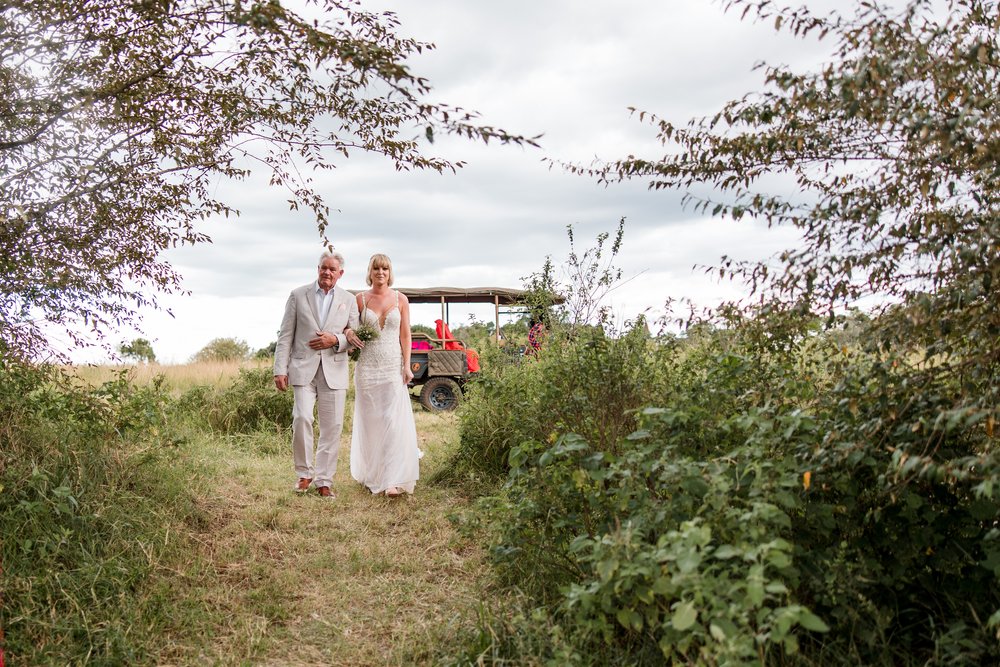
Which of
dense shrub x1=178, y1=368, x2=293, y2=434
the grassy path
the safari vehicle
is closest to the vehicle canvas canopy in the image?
the safari vehicle

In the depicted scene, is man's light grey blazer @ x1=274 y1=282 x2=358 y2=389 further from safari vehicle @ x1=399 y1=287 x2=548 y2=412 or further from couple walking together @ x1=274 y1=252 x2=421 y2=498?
safari vehicle @ x1=399 y1=287 x2=548 y2=412

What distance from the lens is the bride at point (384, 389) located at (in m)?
6.78

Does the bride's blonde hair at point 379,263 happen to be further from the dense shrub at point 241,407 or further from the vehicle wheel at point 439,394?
the vehicle wheel at point 439,394

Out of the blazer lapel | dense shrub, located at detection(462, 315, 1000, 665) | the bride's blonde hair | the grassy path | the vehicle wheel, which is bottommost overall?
the grassy path

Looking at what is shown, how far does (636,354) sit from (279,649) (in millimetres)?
2361

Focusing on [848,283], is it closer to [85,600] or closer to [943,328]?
[943,328]

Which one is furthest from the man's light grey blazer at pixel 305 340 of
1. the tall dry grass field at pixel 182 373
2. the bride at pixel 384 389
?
the tall dry grass field at pixel 182 373

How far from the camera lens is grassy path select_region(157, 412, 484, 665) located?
3.73m

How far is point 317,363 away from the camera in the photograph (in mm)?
6629

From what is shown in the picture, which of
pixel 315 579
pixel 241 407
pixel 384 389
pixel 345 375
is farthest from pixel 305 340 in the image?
pixel 241 407

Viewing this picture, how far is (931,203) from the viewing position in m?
3.15

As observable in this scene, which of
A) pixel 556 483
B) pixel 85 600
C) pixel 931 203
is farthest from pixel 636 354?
pixel 85 600

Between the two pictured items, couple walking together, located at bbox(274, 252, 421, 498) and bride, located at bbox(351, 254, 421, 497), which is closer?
couple walking together, located at bbox(274, 252, 421, 498)

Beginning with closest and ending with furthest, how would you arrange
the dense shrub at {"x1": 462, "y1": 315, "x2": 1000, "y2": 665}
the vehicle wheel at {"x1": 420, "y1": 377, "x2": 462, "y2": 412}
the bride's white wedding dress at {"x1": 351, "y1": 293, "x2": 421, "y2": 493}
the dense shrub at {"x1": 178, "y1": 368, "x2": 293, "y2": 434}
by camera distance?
1. the dense shrub at {"x1": 462, "y1": 315, "x2": 1000, "y2": 665}
2. the bride's white wedding dress at {"x1": 351, "y1": 293, "x2": 421, "y2": 493}
3. the dense shrub at {"x1": 178, "y1": 368, "x2": 293, "y2": 434}
4. the vehicle wheel at {"x1": 420, "y1": 377, "x2": 462, "y2": 412}
